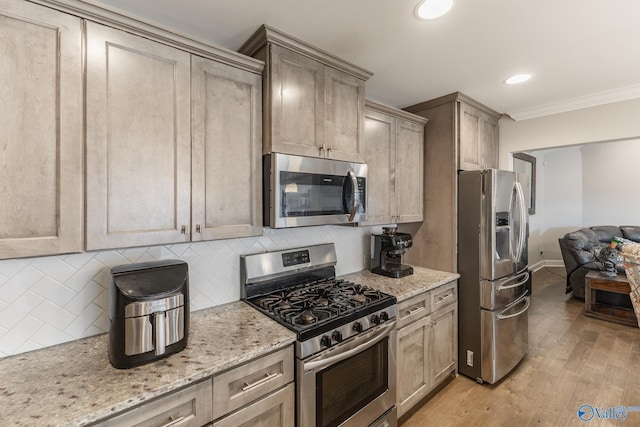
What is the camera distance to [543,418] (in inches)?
83.2

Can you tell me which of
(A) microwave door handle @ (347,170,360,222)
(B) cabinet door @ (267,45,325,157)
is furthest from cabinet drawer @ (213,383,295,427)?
(B) cabinet door @ (267,45,325,157)

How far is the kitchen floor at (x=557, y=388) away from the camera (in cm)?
212

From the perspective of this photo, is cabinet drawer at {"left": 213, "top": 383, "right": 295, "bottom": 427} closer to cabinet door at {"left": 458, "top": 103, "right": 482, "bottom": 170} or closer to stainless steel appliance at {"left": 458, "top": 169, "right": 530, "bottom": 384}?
stainless steel appliance at {"left": 458, "top": 169, "right": 530, "bottom": 384}

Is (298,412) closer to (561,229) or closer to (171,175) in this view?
(171,175)

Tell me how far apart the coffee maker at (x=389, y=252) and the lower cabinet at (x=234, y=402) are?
1332 mm

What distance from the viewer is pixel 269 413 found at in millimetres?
1350

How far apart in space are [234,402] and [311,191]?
3.84 ft

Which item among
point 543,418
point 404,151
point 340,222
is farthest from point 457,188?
point 543,418

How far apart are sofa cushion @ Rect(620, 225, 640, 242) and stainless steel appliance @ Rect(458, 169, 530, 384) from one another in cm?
422

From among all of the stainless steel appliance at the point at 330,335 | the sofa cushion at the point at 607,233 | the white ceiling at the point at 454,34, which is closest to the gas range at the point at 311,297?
the stainless steel appliance at the point at 330,335

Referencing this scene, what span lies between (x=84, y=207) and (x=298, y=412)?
135 centimetres

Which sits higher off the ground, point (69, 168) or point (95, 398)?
point (69, 168)

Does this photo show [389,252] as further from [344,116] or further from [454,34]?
[454,34]

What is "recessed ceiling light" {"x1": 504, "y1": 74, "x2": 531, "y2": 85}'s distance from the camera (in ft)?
7.52
